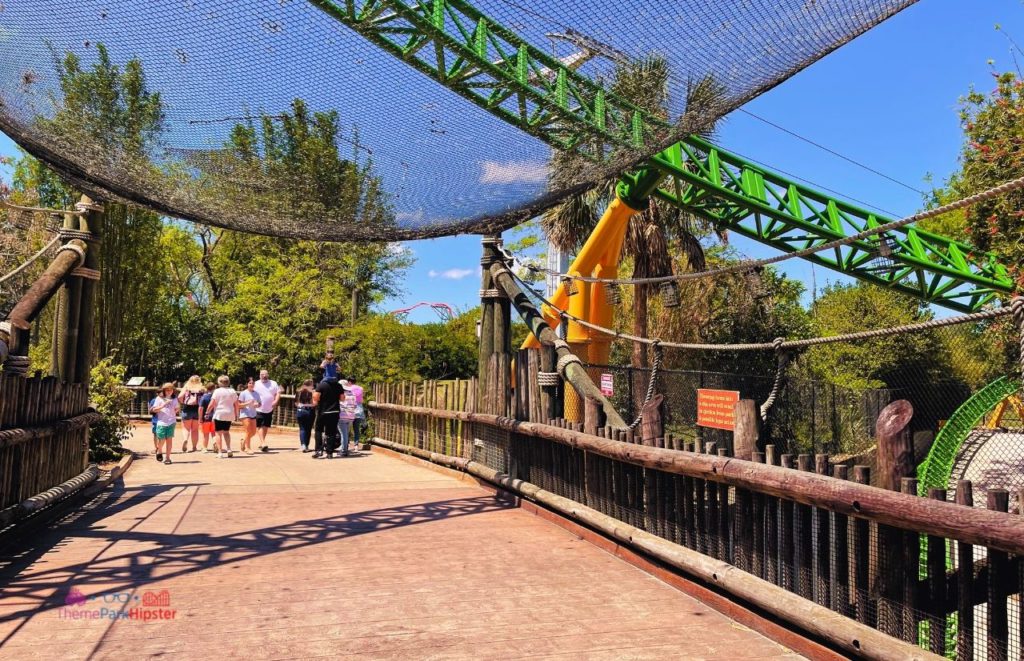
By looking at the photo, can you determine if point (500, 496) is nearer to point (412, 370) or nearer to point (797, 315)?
point (412, 370)

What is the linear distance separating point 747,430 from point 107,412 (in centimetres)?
1045

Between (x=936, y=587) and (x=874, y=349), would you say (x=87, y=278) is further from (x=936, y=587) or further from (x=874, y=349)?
(x=874, y=349)

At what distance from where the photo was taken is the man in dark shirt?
46.9 ft

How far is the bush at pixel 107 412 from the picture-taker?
1181 cm

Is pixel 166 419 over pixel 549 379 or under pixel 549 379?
under

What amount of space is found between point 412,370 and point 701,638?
18.2 m

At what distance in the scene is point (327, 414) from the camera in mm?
14375

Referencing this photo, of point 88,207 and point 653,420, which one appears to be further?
point 88,207

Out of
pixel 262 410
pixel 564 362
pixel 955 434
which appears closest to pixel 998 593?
pixel 564 362

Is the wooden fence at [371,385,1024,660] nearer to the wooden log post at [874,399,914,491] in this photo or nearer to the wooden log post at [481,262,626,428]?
the wooden log post at [874,399,914,491]

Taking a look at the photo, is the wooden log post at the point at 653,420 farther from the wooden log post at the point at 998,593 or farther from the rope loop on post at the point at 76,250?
the rope loop on post at the point at 76,250

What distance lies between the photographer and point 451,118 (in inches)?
261

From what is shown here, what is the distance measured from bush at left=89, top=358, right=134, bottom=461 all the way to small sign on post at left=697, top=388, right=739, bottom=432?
8288mm

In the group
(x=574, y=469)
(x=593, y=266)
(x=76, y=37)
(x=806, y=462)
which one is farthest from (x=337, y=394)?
(x=806, y=462)
